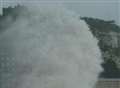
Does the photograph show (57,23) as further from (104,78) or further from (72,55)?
(104,78)

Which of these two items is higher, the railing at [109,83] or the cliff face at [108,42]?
the cliff face at [108,42]

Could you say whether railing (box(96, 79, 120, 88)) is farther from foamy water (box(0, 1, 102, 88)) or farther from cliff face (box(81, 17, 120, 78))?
foamy water (box(0, 1, 102, 88))

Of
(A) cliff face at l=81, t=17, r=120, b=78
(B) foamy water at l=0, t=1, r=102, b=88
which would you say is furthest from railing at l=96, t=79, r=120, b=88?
(B) foamy water at l=0, t=1, r=102, b=88

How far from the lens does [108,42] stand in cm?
1138

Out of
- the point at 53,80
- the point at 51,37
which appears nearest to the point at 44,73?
the point at 53,80

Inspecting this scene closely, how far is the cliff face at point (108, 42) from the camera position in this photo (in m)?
11.1

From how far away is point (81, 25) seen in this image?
1164 centimetres

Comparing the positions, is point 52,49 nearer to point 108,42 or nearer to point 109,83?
point 108,42

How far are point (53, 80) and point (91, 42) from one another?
1.67 meters

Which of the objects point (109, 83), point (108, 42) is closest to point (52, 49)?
point (108, 42)

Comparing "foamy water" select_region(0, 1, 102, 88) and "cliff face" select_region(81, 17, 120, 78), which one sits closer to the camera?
"foamy water" select_region(0, 1, 102, 88)

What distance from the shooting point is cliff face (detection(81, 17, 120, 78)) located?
11.1 m

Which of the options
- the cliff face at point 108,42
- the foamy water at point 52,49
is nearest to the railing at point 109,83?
the cliff face at point 108,42

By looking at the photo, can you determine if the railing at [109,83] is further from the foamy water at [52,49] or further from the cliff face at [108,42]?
the foamy water at [52,49]
